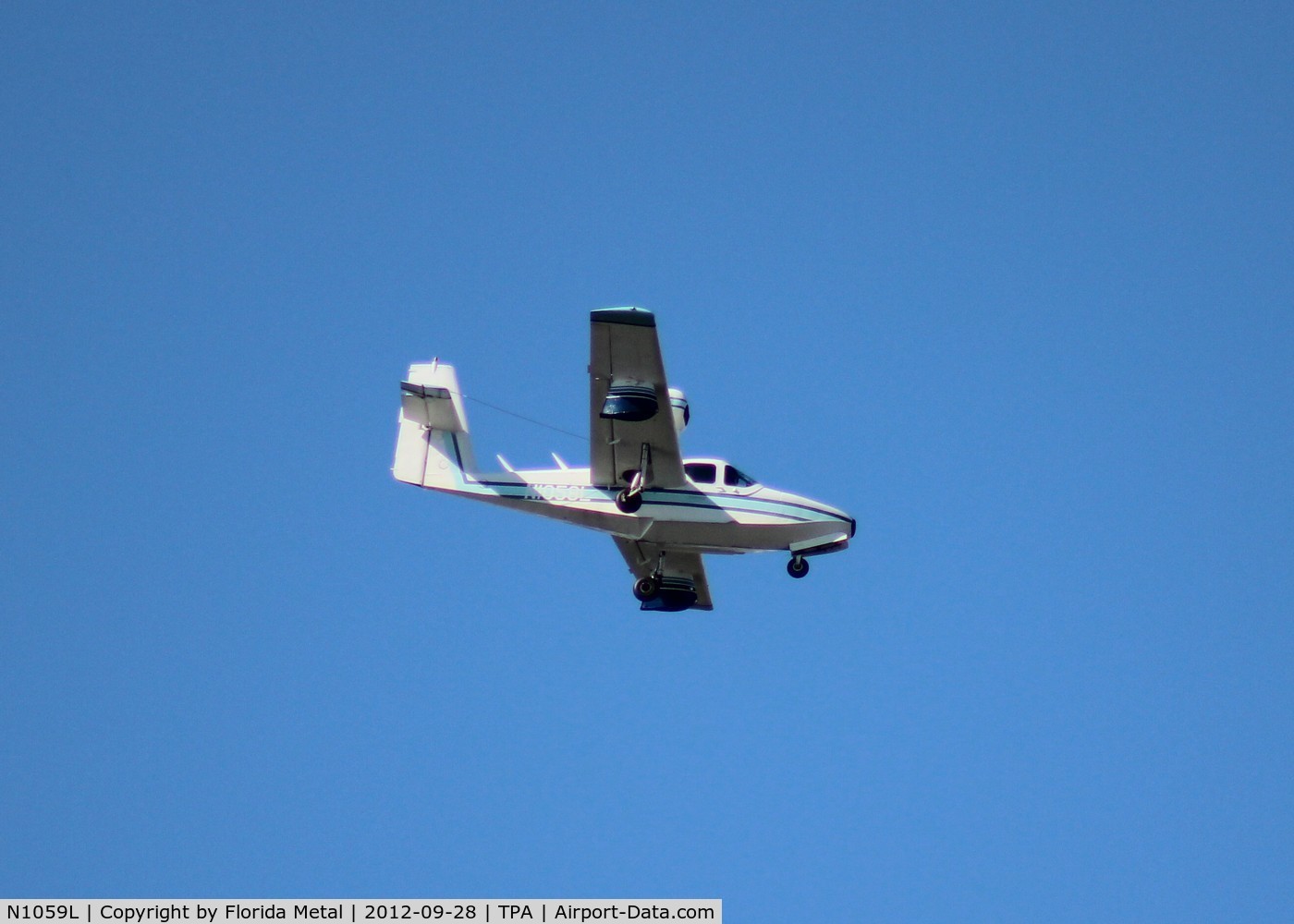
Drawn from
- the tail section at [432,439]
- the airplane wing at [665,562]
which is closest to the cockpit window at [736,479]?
the airplane wing at [665,562]

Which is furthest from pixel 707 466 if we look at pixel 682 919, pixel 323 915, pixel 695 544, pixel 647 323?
pixel 323 915

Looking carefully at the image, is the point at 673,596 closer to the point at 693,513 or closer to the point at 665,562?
the point at 665,562

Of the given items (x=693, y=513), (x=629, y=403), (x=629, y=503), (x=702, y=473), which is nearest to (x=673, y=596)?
(x=693, y=513)

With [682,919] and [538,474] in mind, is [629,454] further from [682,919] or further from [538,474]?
[682,919]

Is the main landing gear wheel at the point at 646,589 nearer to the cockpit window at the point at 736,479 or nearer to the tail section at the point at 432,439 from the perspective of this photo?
the cockpit window at the point at 736,479

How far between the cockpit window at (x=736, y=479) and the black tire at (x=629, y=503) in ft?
6.14

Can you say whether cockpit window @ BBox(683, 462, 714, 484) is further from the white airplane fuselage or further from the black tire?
the black tire

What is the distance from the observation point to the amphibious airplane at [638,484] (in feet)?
108

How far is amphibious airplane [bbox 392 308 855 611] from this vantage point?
33.0 m

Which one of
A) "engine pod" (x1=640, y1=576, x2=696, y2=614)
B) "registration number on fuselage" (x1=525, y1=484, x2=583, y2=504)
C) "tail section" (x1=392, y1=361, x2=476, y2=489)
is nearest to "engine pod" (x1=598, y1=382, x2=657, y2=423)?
"registration number on fuselage" (x1=525, y1=484, x2=583, y2=504)

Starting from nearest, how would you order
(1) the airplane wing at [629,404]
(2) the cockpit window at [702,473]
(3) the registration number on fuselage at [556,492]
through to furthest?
(1) the airplane wing at [629,404]
(3) the registration number on fuselage at [556,492]
(2) the cockpit window at [702,473]

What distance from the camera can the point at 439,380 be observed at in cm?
3719

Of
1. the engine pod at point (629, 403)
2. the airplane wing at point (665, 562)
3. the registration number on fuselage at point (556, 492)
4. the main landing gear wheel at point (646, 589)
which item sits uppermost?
the engine pod at point (629, 403)

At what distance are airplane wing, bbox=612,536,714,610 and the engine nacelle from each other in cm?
314
